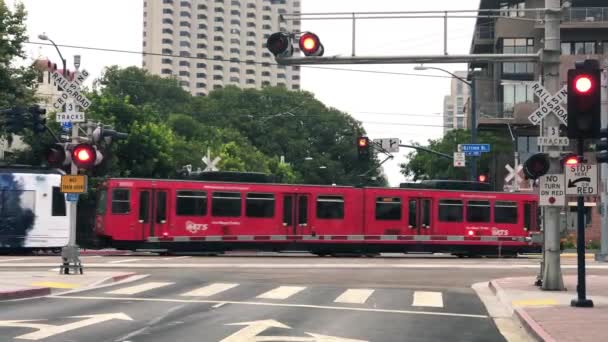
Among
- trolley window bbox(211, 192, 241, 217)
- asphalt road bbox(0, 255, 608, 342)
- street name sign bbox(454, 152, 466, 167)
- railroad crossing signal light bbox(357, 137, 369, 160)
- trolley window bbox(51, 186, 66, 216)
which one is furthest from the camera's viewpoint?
street name sign bbox(454, 152, 466, 167)

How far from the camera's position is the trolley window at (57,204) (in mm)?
41844

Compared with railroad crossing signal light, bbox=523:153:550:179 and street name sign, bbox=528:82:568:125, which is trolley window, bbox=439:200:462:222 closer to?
street name sign, bbox=528:82:568:125

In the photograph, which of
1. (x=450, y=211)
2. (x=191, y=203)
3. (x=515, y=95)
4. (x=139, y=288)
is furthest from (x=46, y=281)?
(x=515, y=95)

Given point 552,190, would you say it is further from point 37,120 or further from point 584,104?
point 37,120

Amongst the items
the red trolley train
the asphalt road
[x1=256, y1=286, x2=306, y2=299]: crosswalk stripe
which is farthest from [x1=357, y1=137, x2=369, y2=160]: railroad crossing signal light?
[x1=256, y1=286, x2=306, y2=299]: crosswalk stripe

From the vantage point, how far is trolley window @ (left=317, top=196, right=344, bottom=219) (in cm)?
4103

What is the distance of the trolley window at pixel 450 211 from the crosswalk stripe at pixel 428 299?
20.5 metres

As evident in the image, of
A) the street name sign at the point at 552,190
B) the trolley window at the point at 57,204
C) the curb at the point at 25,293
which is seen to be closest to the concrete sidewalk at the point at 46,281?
the curb at the point at 25,293

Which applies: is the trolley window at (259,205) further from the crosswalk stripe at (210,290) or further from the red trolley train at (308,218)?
the crosswalk stripe at (210,290)

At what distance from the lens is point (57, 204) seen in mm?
41969

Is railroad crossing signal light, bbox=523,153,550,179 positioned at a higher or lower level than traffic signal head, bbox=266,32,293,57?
lower

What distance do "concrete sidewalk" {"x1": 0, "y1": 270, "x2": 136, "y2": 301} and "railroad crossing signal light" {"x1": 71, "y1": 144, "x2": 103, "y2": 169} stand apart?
2784 mm

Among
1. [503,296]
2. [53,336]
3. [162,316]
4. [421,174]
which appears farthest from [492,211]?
[421,174]

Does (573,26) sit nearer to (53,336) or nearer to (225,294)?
(225,294)
